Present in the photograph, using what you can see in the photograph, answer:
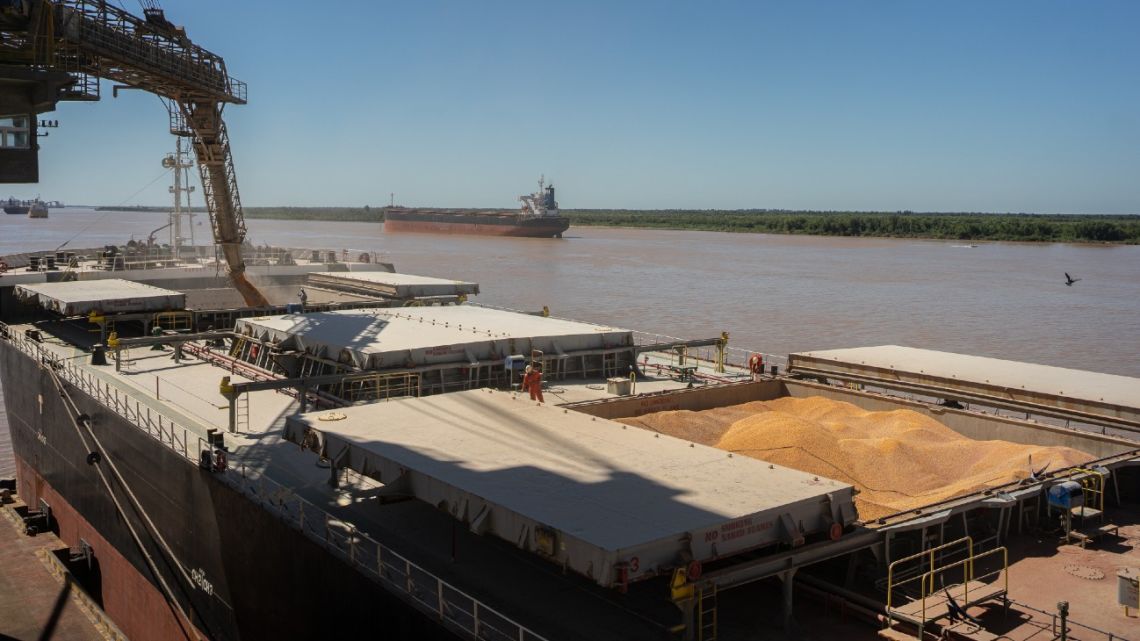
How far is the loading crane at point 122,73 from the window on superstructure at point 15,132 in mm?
40

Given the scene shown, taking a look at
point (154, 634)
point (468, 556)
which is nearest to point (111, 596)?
point (154, 634)

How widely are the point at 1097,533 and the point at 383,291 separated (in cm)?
2138

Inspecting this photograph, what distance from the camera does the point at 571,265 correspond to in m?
67.2

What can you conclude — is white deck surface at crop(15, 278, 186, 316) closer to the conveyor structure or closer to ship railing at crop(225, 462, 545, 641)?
ship railing at crop(225, 462, 545, 641)

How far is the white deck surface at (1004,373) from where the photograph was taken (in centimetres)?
1483

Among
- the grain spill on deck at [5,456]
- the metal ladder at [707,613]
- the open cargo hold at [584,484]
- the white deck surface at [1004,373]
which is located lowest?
the grain spill on deck at [5,456]

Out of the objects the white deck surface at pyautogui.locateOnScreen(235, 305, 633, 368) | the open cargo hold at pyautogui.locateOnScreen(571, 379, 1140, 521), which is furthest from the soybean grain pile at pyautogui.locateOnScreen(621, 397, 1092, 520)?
the white deck surface at pyautogui.locateOnScreen(235, 305, 633, 368)

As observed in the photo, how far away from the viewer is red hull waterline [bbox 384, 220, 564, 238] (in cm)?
11106

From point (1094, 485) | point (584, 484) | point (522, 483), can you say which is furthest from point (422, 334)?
point (1094, 485)

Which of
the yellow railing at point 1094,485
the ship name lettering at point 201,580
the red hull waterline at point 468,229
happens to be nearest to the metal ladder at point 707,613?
the yellow railing at point 1094,485

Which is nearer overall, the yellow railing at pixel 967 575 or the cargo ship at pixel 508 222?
the yellow railing at pixel 967 575

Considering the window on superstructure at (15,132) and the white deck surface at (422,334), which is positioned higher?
the window on superstructure at (15,132)

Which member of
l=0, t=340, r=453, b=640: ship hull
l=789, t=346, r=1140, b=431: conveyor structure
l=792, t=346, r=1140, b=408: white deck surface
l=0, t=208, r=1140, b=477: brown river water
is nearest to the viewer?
l=0, t=340, r=453, b=640: ship hull

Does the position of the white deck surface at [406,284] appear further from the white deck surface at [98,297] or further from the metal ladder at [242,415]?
the metal ladder at [242,415]
